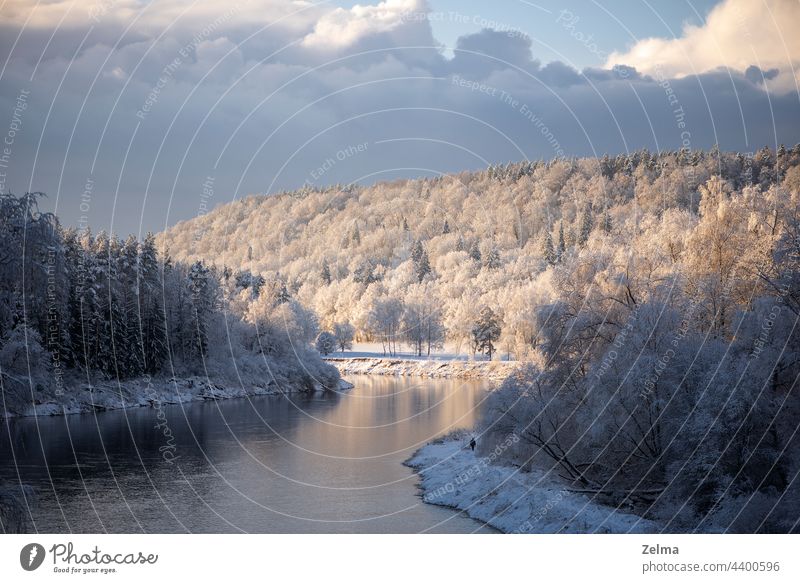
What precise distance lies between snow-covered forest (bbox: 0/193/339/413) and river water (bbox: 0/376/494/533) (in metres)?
3.65

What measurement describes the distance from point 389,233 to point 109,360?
12293 centimetres

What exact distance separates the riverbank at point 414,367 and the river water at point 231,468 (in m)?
34.6

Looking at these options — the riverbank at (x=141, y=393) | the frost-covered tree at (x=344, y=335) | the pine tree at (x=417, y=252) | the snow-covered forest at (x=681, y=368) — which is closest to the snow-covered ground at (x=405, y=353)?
the frost-covered tree at (x=344, y=335)

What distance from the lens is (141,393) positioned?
59594 mm

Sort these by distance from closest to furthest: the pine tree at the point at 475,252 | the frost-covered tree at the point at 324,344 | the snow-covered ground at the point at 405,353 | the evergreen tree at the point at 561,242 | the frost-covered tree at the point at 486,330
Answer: the frost-covered tree at the point at 486,330 → the snow-covered ground at the point at 405,353 → the frost-covered tree at the point at 324,344 → the evergreen tree at the point at 561,242 → the pine tree at the point at 475,252

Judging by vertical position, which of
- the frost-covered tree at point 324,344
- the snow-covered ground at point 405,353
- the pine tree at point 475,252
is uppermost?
the pine tree at point 475,252

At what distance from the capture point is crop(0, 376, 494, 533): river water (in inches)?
1001

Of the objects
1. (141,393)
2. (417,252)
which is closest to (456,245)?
(417,252)

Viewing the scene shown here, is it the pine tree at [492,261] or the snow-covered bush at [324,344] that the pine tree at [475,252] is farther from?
the snow-covered bush at [324,344]

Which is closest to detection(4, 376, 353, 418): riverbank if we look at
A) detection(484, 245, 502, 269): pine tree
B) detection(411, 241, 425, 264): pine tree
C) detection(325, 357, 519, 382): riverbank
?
detection(325, 357, 519, 382): riverbank

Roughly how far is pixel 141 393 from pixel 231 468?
92.5 feet

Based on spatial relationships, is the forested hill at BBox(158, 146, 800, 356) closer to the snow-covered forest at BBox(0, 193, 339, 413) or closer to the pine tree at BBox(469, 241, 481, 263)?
the pine tree at BBox(469, 241, 481, 263)

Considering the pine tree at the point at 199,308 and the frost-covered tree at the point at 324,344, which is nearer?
the pine tree at the point at 199,308

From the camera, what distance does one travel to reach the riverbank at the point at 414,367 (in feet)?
306
